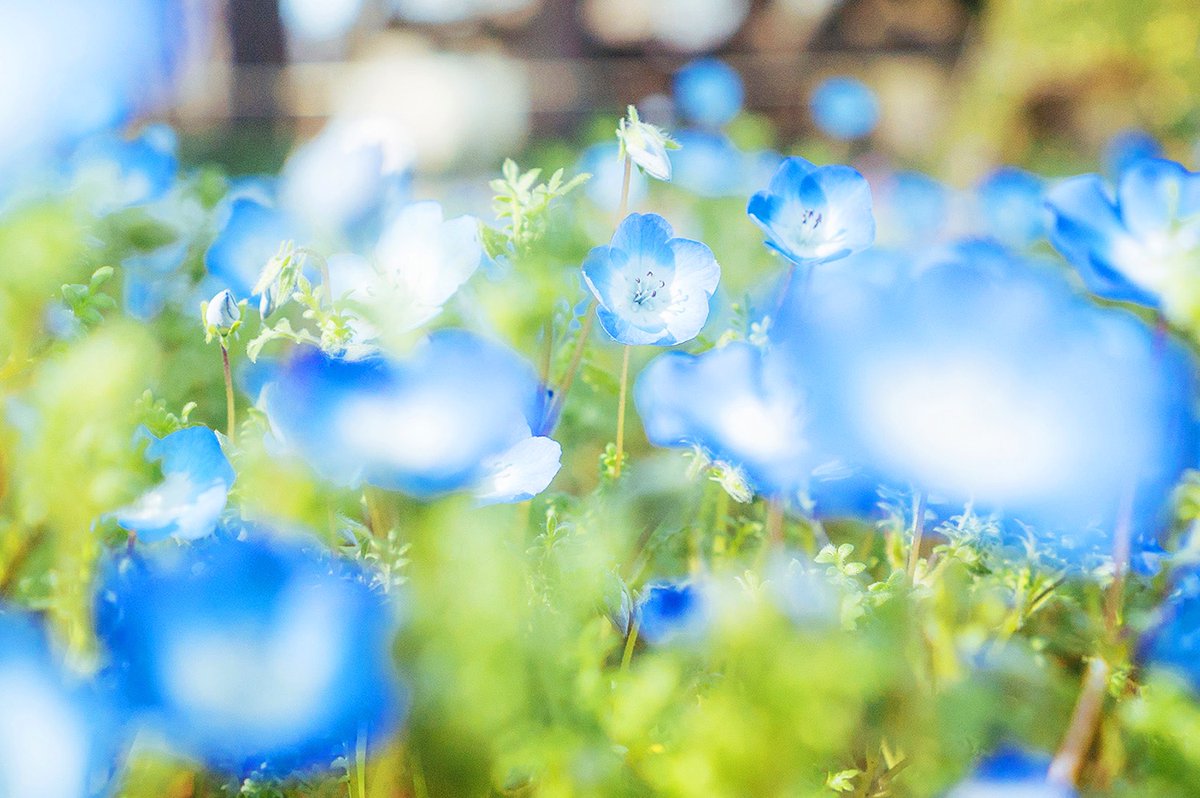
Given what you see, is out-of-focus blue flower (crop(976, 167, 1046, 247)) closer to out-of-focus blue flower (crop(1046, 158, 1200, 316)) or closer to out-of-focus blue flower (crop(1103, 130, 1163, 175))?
out-of-focus blue flower (crop(1103, 130, 1163, 175))

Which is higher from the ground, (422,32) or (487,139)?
(422,32)

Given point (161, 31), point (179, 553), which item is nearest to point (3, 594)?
point (179, 553)

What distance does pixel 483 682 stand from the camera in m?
0.30

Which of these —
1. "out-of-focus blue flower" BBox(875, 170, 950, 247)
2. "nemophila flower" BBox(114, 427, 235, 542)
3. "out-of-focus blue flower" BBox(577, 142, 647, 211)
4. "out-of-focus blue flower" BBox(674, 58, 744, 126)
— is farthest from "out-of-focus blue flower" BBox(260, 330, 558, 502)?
"out-of-focus blue flower" BBox(674, 58, 744, 126)

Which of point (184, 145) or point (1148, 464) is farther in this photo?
point (184, 145)

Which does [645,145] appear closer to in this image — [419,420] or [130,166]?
[419,420]

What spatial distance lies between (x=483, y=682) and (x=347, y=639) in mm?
44

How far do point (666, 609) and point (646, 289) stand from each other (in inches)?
5.5

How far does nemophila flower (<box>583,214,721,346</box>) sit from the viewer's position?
1.40ft

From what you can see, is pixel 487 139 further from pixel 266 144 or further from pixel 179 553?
pixel 179 553

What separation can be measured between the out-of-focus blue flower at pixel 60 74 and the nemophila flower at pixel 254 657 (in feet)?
1.22

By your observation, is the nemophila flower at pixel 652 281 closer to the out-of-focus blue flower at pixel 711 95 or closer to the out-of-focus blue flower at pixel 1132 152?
the out-of-focus blue flower at pixel 1132 152

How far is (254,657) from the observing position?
1.04 feet

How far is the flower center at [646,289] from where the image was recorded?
46cm
